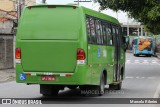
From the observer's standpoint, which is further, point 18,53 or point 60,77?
point 18,53

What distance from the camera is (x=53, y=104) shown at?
583 inches

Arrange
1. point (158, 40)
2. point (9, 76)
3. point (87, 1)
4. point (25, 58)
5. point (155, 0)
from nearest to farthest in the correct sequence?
point (25, 58) < point (9, 76) < point (155, 0) < point (87, 1) < point (158, 40)

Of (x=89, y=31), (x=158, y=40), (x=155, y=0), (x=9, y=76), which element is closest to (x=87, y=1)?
(x=158, y=40)

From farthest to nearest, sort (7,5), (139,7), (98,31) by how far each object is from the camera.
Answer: (7,5) → (139,7) → (98,31)

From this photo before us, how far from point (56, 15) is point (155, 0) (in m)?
16.0

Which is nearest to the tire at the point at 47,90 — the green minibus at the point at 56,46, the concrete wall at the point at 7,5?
the green minibus at the point at 56,46

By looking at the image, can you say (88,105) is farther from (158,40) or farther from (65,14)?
(158,40)

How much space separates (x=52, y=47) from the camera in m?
15.3

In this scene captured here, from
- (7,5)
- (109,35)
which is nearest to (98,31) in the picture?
(109,35)

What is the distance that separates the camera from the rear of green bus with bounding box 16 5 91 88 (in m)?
15.2

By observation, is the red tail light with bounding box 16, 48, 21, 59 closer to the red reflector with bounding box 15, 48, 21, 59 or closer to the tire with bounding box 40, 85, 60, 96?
the red reflector with bounding box 15, 48, 21, 59

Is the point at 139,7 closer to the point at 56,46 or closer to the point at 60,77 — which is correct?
the point at 56,46

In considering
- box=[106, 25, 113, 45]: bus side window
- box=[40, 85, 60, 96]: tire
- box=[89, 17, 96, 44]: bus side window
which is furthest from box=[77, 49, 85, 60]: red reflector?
box=[106, 25, 113, 45]: bus side window

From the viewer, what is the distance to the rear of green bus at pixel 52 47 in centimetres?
1520
